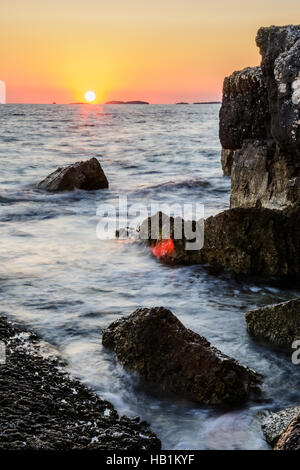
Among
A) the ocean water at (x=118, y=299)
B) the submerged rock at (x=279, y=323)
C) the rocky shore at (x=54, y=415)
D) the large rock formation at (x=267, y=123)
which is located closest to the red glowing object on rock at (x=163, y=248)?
the ocean water at (x=118, y=299)

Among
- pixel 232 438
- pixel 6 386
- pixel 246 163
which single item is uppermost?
pixel 246 163

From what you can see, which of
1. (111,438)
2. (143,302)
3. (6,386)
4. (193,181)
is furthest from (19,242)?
(193,181)

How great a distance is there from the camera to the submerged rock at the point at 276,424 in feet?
10.5

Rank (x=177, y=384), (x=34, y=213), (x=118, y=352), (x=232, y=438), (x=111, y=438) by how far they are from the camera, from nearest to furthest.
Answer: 1. (x=111, y=438)
2. (x=232, y=438)
3. (x=177, y=384)
4. (x=118, y=352)
5. (x=34, y=213)

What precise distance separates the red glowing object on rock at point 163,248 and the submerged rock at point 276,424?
3592 millimetres

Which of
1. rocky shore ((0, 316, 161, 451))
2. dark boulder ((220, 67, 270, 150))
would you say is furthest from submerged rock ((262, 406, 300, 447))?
dark boulder ((220, 67, 270, 150))

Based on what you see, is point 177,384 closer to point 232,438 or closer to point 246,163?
point 232,438

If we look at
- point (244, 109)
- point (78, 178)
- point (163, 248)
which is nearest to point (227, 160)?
point (78, 178)

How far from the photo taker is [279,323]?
14.7 feet

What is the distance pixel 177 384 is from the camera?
376 centimetres

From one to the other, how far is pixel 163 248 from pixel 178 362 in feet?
11.0

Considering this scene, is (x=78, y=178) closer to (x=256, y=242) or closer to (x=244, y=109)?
(x=244, y=109)


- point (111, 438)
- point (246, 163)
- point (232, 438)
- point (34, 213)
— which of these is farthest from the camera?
point (34, 213)
